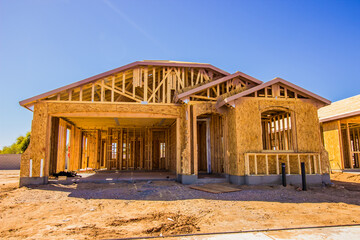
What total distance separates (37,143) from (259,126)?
34.4 ft

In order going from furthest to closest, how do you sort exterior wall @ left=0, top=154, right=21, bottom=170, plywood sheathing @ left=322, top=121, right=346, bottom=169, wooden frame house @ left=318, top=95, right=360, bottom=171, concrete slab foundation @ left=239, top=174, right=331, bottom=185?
exterior wall @ left=0, top=154, right=21, bottom=170 < plywood sheathing @ left=322, top=121, right=346, bottom=169 < wooden frame house @ left=318, top=95, right=360, bottom=171 < concrete slab foundation @ left=239, top=174, right=331, bottom=185

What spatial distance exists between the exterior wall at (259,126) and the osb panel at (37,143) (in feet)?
29.3

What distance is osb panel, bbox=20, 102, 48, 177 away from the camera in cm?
1154

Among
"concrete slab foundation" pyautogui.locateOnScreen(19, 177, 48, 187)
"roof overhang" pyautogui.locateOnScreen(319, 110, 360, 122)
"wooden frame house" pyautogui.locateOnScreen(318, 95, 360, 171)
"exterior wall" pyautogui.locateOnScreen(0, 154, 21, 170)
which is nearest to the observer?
"concrete slab foundation" pyautogui.locateOnScreen(19, 177, 48, 187)

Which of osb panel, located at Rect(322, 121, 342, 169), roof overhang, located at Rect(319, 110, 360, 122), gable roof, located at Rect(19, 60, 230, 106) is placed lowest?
osb panel, located at Rect(322, 121, 342, 169)

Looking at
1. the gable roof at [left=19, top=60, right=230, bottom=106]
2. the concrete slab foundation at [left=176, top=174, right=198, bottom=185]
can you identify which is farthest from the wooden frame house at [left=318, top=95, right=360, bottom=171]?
the concrete slab foundation at [left=176, top=174, right=198, bottom=185]

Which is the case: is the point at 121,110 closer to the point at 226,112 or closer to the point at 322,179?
the point at 226,112

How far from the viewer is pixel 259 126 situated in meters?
11.7

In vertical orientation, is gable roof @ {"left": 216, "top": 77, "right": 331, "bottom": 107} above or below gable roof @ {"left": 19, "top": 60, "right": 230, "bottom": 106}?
below

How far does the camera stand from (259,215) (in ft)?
19.8

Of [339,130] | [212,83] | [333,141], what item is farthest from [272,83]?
[333,141]

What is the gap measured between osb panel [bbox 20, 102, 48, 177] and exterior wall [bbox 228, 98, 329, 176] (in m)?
8.94

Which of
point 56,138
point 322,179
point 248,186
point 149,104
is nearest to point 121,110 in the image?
point 149,104

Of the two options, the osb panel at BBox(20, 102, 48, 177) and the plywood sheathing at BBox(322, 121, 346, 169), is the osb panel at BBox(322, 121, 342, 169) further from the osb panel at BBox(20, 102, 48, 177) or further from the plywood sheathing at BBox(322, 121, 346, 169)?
the osb panel at BBox(20, 102, 48, 177)
